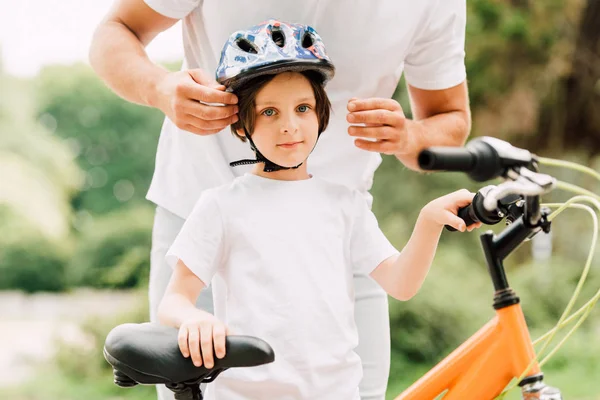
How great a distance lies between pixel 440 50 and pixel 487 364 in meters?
0.66

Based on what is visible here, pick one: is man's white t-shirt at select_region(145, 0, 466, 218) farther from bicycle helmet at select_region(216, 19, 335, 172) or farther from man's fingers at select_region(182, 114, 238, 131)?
man's fingers at select_region(182, 114, 238, 131)

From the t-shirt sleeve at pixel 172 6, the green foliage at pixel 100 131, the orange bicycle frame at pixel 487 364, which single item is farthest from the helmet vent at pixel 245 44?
the green foliage at pixel 100 131

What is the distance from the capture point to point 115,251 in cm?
708

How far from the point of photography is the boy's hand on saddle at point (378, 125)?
62.2 inches

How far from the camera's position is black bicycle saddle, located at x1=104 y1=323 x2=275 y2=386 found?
4.56ft

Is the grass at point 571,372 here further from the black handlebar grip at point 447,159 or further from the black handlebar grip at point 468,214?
the black handlebar grip at point 447,159

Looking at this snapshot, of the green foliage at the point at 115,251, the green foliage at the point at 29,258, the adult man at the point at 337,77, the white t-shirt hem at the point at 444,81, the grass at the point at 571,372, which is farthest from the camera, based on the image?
the green foliage at the point at 29,258

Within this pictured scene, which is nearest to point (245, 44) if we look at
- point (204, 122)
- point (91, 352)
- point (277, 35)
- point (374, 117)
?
point (277, 35)

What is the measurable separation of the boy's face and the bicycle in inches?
12.3

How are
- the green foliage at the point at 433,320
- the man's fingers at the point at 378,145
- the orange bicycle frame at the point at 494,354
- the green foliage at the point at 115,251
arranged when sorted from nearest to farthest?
1. the orange bicycle frame at the point at 494,354
2. the man's fingers at the point at 378,145
3. the green foliage at the point at 433,320
4. the green foliage at the point at 115,251

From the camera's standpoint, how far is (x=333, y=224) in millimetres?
1645

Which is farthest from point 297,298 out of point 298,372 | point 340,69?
point 340,69

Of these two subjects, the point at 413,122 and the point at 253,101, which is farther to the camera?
the point at 413,122

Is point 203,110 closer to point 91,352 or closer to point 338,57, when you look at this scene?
point 338,57
